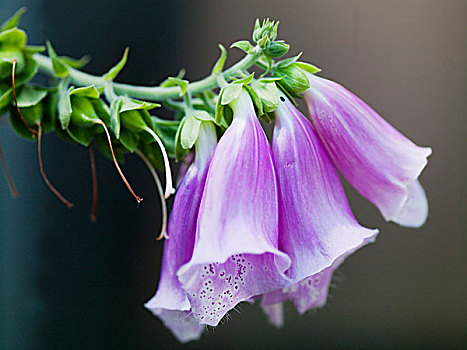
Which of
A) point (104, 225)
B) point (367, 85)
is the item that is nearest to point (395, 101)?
point (367, 85)

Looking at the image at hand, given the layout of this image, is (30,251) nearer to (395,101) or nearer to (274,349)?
(274,349)

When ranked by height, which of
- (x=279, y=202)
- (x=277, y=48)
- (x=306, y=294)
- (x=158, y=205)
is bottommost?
(x=158, y=205)

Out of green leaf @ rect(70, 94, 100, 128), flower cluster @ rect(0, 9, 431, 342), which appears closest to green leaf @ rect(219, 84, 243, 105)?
flower cluster @ rect(0, 9, 431, 342)

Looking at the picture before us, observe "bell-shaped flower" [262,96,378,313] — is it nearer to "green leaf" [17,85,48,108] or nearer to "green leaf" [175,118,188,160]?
"green leaf" [175,118,188,160]

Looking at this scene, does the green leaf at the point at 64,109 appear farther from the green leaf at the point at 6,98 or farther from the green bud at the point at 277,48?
the green bud at the point at 277,48

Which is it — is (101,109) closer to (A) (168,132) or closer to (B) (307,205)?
(A) (168,132)

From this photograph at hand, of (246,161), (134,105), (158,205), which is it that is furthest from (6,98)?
(158,205)

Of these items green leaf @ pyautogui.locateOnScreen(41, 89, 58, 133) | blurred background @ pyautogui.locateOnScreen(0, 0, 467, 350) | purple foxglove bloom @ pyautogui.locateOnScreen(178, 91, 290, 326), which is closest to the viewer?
purple foxglove bloom @ pyautogui.locateOnScreen(178, 91, 290, 326)
